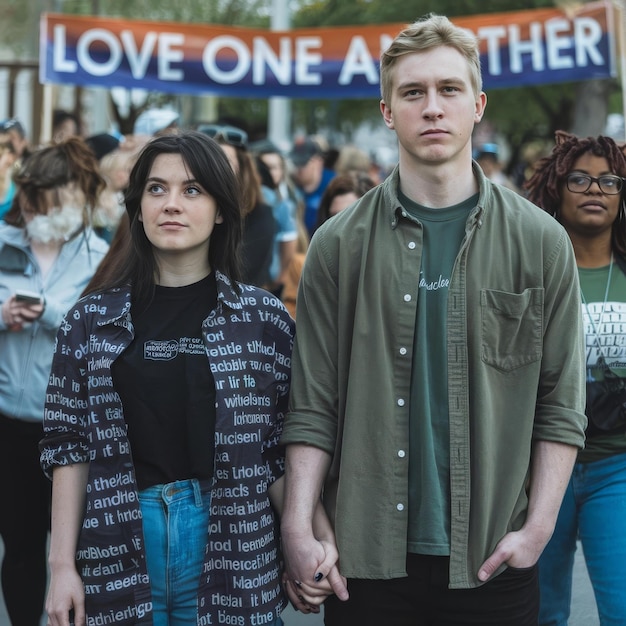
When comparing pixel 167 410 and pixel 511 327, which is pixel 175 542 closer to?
pixel 167 410

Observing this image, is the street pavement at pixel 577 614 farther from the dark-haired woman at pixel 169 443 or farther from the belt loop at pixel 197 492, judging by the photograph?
the belt loop at pixel 197 492

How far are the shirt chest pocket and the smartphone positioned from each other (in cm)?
220

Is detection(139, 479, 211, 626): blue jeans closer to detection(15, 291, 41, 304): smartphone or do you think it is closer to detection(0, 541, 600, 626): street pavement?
detection(15, 291, 41, 304): smartphone

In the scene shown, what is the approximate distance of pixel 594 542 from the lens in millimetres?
3426

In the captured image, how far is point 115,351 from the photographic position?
9.53 feet

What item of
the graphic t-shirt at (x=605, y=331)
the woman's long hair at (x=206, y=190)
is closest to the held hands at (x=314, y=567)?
the woman's long hair at (x=206, y=190)

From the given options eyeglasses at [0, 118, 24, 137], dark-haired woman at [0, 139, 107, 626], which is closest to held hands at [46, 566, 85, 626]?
dark-haired woman at [0, 139, 107, 626]

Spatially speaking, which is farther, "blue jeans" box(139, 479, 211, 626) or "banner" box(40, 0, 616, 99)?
"banner" box(40, 0, 616, 99)

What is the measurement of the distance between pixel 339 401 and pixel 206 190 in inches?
29.6

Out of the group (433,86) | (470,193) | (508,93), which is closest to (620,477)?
(470,193)

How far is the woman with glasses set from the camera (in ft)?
11.1

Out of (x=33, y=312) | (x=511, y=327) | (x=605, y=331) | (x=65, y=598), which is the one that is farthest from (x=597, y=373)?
(x=33, y=312)

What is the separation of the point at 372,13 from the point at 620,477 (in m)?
22.5

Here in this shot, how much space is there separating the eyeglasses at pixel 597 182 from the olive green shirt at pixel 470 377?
0.99 meters
